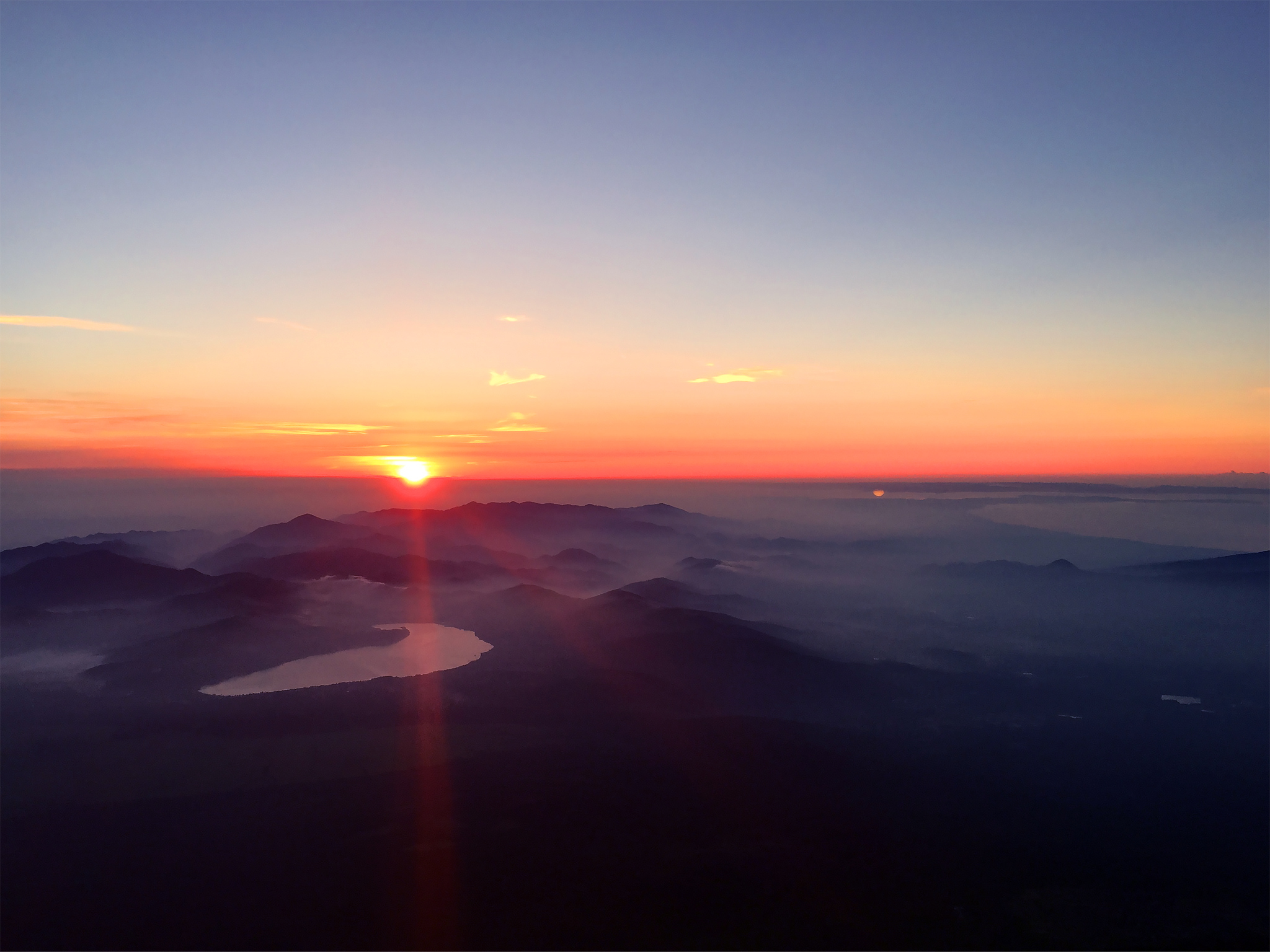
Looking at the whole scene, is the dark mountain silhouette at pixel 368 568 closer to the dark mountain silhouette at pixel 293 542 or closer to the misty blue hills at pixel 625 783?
the dark mountain silhouette at pixel 293 542

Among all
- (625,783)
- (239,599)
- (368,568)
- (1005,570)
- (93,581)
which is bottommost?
(1005,570)

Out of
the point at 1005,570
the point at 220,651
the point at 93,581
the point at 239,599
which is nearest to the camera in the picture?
the point at 220,651

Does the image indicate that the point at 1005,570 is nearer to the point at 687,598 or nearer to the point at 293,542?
the point at 687,598

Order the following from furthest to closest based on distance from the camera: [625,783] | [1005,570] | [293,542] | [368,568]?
1. [293,542]
2. [1005,570]
3. [368,568]
4. [625,783]

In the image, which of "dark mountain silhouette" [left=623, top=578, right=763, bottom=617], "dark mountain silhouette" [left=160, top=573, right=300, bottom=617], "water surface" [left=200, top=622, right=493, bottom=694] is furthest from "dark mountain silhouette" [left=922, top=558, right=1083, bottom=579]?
"dark mountain silhouette" [left=160, top=573, right=300, bottom=617]

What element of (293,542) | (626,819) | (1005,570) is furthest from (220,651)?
(1005,570)

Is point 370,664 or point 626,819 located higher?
point 370,664

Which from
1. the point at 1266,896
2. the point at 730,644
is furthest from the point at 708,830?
the point at 730,644

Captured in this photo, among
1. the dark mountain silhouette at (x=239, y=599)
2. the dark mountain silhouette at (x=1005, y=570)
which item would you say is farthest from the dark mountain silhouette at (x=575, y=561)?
the dark mountain silhouette at (x=1005, y=570)

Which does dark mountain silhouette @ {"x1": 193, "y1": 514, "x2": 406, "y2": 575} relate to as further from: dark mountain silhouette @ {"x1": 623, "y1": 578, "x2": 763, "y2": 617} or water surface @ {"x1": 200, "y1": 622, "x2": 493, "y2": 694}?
water surface @ {"x1": 200, "y1": 622, "x2": 493, "y2": 694}
